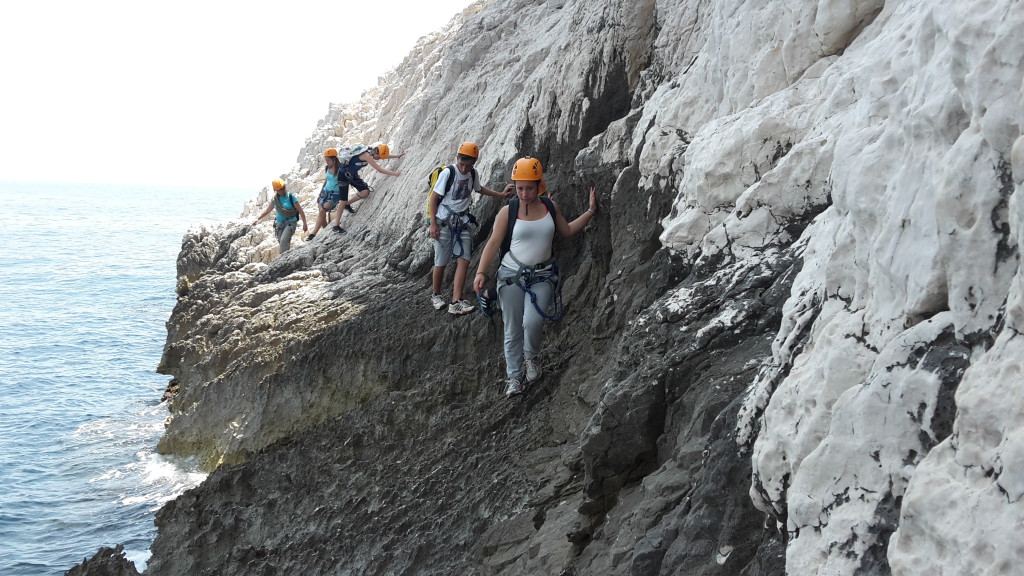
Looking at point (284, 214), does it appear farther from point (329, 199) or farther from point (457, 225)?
point (457, 225)

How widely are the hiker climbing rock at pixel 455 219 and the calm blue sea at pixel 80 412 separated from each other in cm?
530

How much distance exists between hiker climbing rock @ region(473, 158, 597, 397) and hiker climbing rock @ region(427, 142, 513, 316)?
1.65 meters

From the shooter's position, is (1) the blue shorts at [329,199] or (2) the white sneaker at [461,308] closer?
(2) the white sneaker at [461,308]

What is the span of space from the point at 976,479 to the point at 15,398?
23284mm


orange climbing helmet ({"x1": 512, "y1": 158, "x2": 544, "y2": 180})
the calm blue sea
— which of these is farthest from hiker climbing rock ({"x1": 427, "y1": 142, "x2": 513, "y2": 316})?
the calm blue sea

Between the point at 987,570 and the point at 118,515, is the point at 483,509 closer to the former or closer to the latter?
the point at 987,570

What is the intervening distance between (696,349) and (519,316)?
276 centimetres

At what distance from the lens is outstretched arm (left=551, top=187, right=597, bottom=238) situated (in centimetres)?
742

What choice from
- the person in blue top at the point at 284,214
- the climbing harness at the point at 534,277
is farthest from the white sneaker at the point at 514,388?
the person in blue top at the point at 284,214

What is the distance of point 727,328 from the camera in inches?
189

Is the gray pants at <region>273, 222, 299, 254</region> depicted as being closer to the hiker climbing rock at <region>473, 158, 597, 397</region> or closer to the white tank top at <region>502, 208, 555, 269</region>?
the hiker climbing rock at <region>473, 158, 597, 397</region>

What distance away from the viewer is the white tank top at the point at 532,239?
7.17 meters

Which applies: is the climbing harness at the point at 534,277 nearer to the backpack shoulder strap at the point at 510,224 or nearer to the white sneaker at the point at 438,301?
the backpack shoulder strap at the point at 510,224

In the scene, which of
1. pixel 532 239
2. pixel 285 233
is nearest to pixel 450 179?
pixel 532 239
